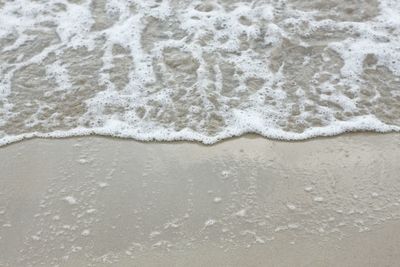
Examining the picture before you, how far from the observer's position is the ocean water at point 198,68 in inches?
149

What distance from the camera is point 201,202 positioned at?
312 cm

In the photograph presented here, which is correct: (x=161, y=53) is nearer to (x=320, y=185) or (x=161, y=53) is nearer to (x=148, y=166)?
(x=148, y=166)

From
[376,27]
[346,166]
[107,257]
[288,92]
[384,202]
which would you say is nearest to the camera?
[107,257]

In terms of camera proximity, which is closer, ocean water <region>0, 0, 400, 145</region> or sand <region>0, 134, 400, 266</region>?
sand <region>0, 134, 400, 266</region>

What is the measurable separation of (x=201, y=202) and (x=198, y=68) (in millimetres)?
1497

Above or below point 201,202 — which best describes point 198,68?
above

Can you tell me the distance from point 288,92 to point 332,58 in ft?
2.12

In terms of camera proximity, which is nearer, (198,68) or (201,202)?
(201,202)

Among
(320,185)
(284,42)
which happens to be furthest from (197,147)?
(284,42)

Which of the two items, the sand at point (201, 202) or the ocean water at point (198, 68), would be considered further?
the ocean water at point (198, 68)

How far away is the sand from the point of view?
283 centimetres

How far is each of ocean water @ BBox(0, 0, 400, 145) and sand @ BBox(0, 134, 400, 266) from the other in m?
0.19

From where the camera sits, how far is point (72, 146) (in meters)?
3.61

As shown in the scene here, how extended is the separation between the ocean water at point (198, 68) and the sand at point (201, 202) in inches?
7.5
